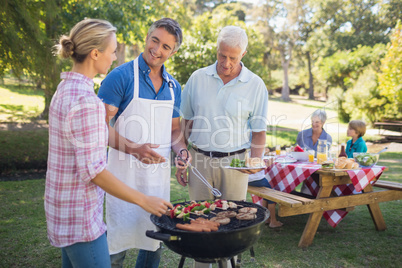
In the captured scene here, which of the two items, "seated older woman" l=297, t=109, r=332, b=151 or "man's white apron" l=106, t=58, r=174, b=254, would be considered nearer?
"man's white apron" l=106, t=58, r=174, b=254

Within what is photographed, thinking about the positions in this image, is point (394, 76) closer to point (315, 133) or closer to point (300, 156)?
point (315, 133)

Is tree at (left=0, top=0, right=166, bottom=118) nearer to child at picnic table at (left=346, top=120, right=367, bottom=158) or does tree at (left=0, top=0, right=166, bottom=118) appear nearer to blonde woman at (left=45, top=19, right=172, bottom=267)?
blonde woman at (left=45, top=19, right=172, bottom=267)

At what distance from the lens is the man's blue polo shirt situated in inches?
85.9

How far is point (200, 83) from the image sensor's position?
284 cm

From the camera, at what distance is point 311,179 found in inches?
199

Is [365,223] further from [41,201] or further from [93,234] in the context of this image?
[41,201]

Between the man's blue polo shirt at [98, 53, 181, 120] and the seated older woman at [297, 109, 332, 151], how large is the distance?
366 centimetres

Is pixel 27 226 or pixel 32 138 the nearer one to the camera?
pixel 27 226

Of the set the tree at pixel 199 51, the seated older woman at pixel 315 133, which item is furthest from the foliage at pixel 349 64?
the seated older woman at pixel 315 133

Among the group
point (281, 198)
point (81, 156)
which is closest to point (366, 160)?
point (281, 198)

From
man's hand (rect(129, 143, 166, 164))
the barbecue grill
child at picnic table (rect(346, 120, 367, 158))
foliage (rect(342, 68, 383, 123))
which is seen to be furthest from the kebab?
foliage (rect(342, 68, 383, 123))

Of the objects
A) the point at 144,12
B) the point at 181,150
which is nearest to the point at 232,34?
the point at 181,150

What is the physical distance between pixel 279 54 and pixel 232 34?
38.8m

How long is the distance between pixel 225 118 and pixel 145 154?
2.77 feet
